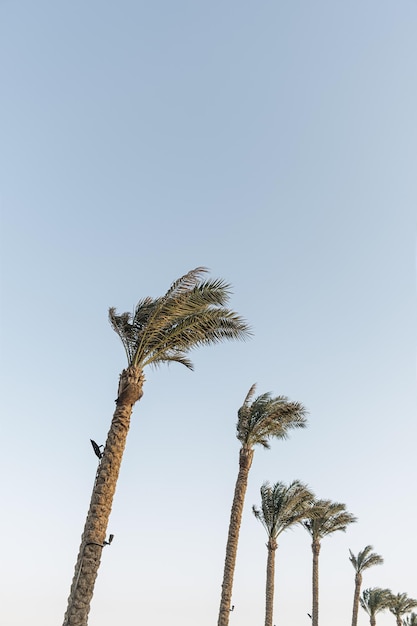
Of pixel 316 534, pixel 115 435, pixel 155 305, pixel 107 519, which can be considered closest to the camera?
pixel 107 519

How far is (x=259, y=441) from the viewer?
26.4m

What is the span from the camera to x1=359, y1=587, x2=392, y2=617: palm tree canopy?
190ft

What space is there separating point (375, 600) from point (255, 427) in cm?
4385

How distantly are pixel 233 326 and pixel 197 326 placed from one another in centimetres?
134

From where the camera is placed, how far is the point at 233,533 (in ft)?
81.9

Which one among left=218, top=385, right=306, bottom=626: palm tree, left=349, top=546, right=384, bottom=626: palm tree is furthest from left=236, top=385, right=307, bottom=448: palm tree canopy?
left=349, top=546, right=384, bottom=626: palm tree

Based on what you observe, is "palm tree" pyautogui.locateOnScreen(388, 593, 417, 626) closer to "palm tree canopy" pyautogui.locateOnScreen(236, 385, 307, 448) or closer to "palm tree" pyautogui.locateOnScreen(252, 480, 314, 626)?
"palm tree" pyautogui.locateOnScreen(252, 480, 314, 626)

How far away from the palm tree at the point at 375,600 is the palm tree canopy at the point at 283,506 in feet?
111

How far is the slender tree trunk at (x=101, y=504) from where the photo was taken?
491 inches

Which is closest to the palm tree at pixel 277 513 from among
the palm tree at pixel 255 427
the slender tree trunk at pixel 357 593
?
the palm tree at pixel 255 427

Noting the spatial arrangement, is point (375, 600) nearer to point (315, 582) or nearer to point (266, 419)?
point (315, 582)

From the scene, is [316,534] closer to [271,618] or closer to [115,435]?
[271,618]

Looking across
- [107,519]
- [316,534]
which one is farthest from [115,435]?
[316,534]

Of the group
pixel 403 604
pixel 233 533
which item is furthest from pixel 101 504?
pixel 403 604
